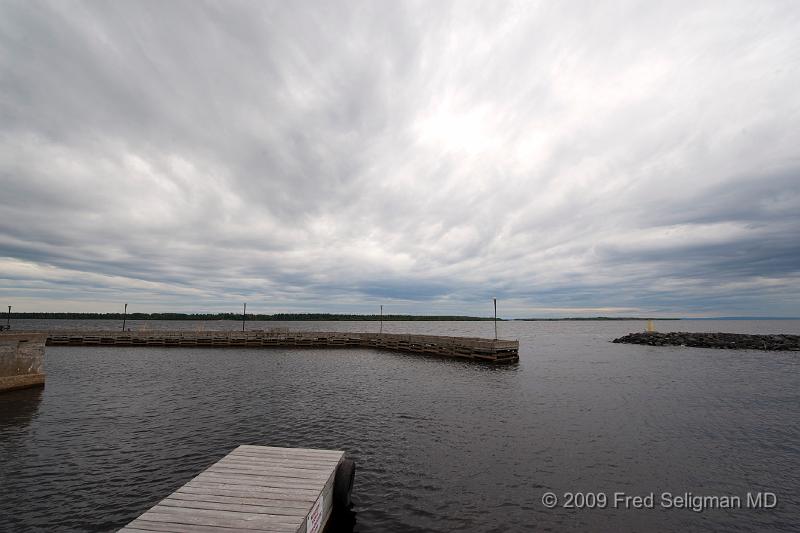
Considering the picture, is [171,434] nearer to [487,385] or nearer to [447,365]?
[487,385]

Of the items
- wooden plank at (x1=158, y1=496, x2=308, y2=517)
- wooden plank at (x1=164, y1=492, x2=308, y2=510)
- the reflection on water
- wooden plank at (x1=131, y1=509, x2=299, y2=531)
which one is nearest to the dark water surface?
the reflection on water

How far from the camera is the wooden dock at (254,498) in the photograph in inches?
215

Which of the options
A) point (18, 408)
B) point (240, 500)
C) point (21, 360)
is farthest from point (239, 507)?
point (21, 360)

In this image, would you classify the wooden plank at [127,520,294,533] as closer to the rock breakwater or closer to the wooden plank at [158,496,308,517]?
the wooden plank at [158,496,308,517]

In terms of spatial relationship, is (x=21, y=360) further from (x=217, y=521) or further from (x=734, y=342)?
(x=734, y=342)

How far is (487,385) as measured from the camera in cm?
2403

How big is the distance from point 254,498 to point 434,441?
8.50 metres

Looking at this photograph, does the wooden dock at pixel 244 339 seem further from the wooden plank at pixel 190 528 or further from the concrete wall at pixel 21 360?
the wooden plank at pixel 190 528

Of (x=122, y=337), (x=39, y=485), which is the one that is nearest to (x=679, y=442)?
(x=39, y=485)

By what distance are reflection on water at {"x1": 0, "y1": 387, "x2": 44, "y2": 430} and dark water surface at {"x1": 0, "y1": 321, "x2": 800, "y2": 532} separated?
0.41 ft

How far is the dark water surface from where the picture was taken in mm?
8781

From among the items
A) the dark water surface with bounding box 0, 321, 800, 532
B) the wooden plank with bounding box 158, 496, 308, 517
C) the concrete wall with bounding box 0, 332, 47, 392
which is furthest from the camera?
the concrete wall with bounding box 0, 332, 47, 392

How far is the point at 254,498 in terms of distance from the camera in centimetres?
630

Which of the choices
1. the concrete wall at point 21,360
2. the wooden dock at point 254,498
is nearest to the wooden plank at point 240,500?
the wooden dock at point 254,498
